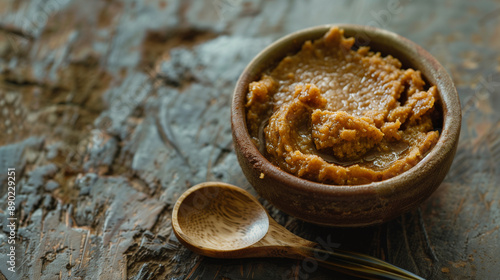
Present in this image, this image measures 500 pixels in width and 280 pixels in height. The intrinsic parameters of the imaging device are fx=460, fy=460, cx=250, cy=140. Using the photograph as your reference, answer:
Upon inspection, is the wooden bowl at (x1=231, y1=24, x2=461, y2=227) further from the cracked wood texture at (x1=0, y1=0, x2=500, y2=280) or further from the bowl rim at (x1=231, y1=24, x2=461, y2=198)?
the cracked wood texture at (x1=0, y1=0, x2=500, y2=280)

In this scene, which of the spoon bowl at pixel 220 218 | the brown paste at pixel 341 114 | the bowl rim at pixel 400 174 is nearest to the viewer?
the bowl rim at pixel 400 174

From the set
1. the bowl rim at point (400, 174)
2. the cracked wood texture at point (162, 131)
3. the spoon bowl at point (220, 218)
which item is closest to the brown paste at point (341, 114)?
the bowl rim at point (400, 174)

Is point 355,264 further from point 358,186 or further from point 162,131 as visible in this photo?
point 162,131

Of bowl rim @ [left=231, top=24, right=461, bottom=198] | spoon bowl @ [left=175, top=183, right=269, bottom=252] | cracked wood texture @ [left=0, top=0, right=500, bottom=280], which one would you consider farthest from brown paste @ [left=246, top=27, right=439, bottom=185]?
cracked wood texture @ [left=0, top=0, right=500, bottom=280]

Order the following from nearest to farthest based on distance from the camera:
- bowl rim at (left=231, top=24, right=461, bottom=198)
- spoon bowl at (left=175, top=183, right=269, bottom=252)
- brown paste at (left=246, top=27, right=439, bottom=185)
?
bowl rim at (left=231, top=24, right=461, bottom=198), brown paste at (left=246, top=27, right=439, bottom=185), spoon bowl at (left=175, top=183, right=269, bottom=252)

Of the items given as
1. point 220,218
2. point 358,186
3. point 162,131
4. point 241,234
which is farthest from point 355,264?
point 162,131

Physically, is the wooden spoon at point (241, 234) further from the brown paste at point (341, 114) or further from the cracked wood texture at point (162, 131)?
the brown paste at point (341, 114)

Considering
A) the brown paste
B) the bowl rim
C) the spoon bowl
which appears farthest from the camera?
the spoon bowl
